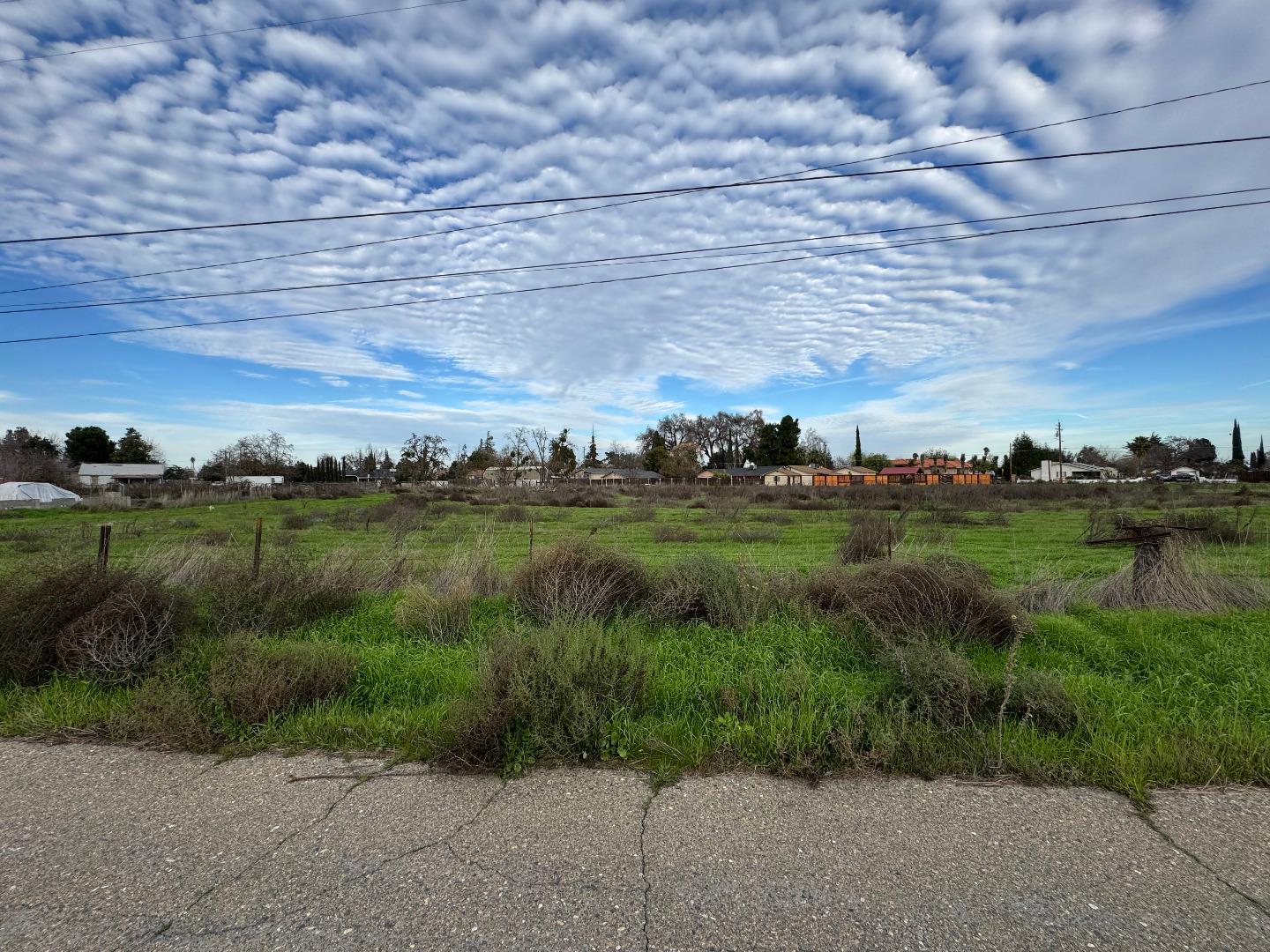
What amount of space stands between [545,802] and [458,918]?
1.04 m

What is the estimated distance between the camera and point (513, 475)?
81.7 metres

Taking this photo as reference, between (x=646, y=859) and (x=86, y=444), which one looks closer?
(x=646, y=859)

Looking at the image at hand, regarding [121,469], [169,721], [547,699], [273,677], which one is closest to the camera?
[547,699]

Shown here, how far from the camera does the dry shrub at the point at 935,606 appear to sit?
6.58 meters

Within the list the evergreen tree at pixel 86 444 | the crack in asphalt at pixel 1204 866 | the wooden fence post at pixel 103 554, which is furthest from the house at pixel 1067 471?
the evergreen tree at pixel 86 444

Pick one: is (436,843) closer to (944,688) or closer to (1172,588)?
(944,688)

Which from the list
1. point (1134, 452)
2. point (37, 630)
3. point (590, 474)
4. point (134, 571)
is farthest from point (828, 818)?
point (1134, 452)

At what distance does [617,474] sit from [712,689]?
10579cm

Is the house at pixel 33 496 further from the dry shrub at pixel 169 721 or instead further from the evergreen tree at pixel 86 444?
the evergreen tree at pixel 86 444

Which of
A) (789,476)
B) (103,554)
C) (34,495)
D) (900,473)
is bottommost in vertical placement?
(103,554)

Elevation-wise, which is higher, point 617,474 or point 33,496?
point 617,474

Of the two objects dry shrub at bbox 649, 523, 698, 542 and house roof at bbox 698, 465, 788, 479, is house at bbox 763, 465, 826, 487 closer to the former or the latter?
house roof at bbox 698, 465, 788, 479

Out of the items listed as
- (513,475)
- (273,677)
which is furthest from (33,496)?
(273,677)

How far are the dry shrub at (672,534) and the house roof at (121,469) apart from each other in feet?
318
